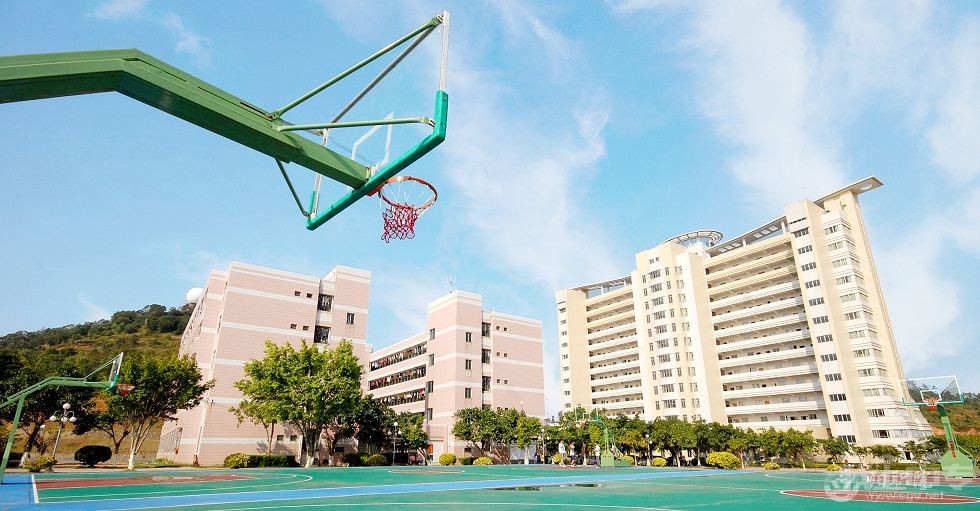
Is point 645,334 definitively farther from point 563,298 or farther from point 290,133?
point 290,133

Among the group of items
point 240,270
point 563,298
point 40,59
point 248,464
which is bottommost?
point 248,464

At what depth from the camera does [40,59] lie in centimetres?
765

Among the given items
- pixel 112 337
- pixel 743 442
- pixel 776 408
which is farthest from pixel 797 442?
pixel 112 337

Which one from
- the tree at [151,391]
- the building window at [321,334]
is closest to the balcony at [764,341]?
the building window at [321,334]

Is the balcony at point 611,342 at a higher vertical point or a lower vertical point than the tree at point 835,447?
higher

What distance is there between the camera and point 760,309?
6881cm

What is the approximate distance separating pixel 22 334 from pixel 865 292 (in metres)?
148

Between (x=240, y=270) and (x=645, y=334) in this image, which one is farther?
(x=645, y=334)

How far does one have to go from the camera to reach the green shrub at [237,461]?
38753 mm

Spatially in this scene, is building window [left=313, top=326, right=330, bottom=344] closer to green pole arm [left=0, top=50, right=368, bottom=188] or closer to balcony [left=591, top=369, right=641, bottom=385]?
green pole arm [left=0, top=50, right=368, bottom=188]

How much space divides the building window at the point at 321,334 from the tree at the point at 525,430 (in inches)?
807

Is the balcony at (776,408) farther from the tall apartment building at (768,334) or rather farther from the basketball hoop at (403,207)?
the basketball hoop at (403,207)

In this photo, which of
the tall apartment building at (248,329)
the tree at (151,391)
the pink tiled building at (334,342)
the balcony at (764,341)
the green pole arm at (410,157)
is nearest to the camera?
the green pole arm at (410,157)

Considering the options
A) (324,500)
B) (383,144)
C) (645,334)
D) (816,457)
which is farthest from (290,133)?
(645,334)
